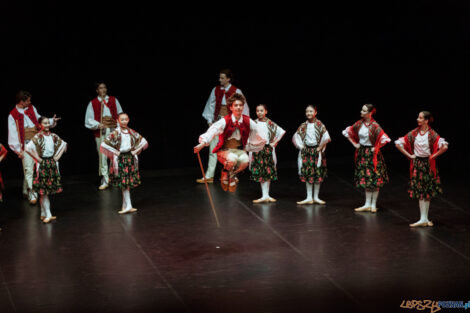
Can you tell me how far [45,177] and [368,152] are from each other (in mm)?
3059

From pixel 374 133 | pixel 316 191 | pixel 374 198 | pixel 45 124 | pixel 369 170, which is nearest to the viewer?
pixel 45 124

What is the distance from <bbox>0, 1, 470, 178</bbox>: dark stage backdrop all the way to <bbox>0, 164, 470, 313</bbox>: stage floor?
1.55 meters

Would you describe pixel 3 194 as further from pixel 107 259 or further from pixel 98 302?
pixel 98 302

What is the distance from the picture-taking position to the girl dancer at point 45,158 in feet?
22.1

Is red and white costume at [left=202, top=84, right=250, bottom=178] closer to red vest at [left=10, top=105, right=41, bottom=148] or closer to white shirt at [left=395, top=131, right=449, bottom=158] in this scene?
red vest at [left=10, top=105, right=41, bottom=148]

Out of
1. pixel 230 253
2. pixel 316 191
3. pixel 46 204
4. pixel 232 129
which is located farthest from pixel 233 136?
pixel 46 204

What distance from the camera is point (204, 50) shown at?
9.42 metres

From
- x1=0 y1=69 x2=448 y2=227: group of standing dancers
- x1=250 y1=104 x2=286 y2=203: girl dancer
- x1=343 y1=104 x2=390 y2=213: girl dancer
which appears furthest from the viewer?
x1=250 y1=104 x2=286 y2=203: girl dancer

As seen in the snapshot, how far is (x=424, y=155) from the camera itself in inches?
250

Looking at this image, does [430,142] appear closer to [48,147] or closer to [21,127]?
[48,147]

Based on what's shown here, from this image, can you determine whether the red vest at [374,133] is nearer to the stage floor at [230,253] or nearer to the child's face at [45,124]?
the stage floor at [230,253]

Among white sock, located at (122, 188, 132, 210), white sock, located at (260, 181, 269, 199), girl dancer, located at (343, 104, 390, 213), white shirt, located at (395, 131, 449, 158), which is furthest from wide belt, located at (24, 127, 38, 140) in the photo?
white shirt, located at (395, 131, 449, 158)

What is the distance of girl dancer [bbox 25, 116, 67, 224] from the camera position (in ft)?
Answer: 22.1

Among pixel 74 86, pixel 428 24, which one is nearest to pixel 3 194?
pixel 74 86
